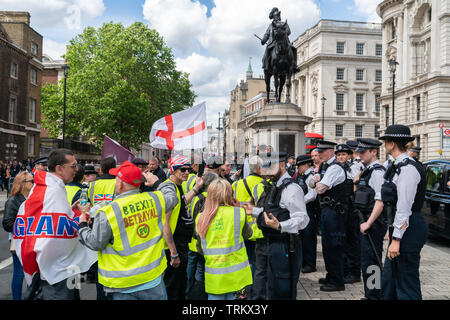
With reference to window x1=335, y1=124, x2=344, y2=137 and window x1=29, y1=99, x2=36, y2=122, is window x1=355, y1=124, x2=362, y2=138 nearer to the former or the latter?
window x1=335, y1=124, x2=344, y2=137

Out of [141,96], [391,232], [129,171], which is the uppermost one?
[141,96]

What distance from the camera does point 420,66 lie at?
42.2m

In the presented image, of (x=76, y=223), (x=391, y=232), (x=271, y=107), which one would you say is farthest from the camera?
(x=271, y=107)

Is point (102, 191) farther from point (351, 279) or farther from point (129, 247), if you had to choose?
point (351, 279)

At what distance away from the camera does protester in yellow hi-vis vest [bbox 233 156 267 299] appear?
4.80 metres

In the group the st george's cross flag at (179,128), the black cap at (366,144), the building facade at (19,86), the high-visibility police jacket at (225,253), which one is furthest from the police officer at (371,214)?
the building facade at (19,86)

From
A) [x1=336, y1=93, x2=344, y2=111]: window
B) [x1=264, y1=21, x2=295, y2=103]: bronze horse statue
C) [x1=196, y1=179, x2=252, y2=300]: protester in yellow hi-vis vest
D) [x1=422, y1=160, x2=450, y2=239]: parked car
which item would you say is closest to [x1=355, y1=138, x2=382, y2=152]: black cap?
[x1=196, y1=179, x2=252, y2=300]: protester in yellow hi-vis vest

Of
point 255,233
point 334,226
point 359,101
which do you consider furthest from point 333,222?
point 359,101

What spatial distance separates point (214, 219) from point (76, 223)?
132 centimetres
